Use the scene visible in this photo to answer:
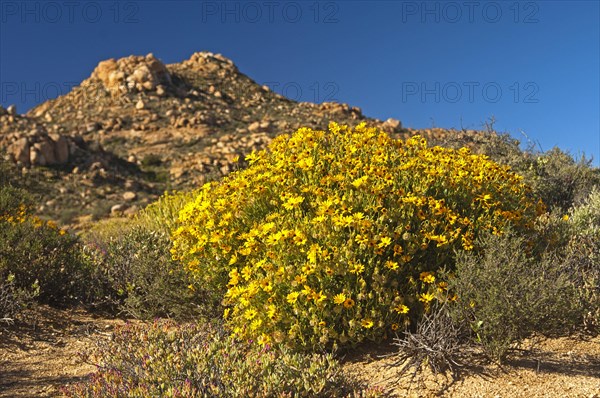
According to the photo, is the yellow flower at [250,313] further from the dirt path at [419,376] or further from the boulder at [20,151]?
the boulder at [20,151]

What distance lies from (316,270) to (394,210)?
92cm

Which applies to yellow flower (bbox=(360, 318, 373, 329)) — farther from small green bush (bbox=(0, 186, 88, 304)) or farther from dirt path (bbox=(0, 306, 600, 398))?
small green bush (bbox=(0, 186, 88, 304))

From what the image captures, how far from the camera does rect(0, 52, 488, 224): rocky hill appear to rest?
3005 centimetres

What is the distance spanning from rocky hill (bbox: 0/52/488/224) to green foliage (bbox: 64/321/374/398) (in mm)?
16571

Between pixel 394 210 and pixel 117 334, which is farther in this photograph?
pixel 117 334

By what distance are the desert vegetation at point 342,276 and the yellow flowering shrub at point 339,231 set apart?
0.06 ft

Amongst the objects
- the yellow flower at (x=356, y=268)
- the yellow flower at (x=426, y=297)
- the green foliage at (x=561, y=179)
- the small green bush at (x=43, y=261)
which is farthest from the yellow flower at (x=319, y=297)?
the green foliage at (x=561, y=179)

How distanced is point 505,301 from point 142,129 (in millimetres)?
39044

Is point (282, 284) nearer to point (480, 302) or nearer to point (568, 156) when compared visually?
point (480, 302)


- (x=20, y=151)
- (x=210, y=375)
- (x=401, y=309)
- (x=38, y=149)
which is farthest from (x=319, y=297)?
(x=38, y=149)

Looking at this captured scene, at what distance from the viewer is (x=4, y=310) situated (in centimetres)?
647

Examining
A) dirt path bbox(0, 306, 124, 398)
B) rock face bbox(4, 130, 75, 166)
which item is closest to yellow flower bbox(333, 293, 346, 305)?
dirt path bbox(0, 306, 124, 398)

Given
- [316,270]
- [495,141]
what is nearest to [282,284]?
[316,270]

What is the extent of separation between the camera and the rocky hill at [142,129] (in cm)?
3005
